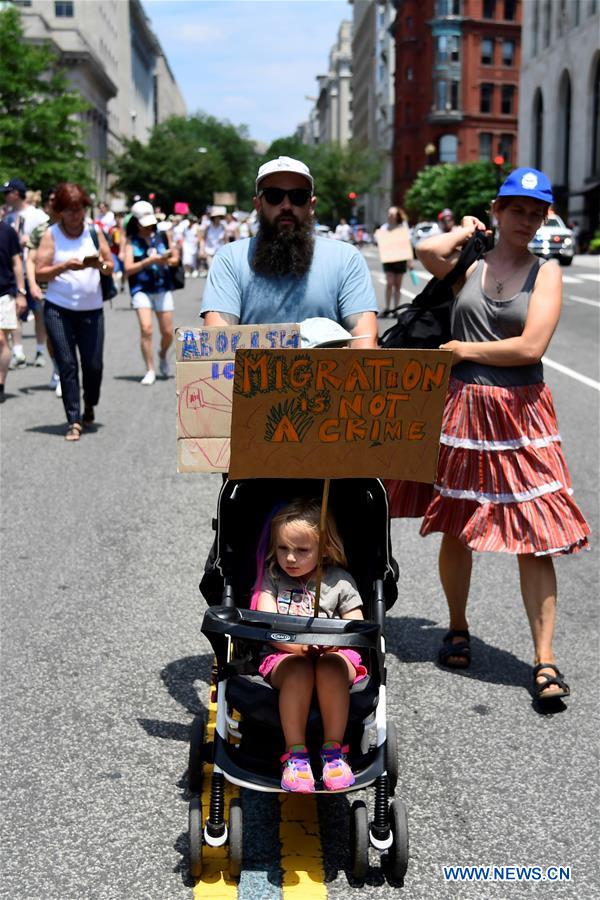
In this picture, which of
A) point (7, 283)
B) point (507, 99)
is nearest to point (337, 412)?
point (7, 283)

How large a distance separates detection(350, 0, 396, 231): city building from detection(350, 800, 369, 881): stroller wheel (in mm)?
119563

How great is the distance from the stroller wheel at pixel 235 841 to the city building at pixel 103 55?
70486 mm

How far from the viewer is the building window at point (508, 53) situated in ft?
328

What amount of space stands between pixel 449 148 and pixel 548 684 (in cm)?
10241

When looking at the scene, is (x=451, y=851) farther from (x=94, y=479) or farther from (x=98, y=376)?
(x=98, y=376)

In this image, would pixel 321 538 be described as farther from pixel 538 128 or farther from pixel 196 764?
pixel 538 128

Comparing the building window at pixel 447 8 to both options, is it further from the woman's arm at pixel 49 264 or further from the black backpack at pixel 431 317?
the black backpack at pixel 431 317

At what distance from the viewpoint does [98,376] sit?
10.4 metres

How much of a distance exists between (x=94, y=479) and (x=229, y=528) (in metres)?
4.96

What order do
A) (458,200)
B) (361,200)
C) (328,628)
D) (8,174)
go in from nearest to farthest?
(328,628) < (8,174) < (458,200) < (361,200)

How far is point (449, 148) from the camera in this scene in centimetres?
10269

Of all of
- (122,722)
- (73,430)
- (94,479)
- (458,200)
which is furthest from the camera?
(458,200)

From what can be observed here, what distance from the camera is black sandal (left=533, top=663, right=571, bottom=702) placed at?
4551mm

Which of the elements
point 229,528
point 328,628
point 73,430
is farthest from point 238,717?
point 73,430
